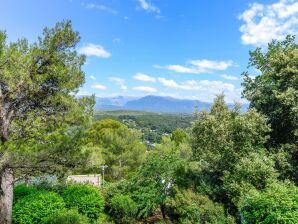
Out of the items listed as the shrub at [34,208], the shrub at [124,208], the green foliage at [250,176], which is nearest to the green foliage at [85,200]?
the shrub at [124,208]

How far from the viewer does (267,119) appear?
1461cm

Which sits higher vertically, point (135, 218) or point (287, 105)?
point (287, 105)

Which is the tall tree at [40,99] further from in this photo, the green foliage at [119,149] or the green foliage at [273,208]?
the green foliage at [119,149]

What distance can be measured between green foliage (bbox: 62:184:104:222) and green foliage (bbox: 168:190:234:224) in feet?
11.5

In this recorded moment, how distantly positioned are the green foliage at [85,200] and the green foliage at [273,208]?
24.9ft

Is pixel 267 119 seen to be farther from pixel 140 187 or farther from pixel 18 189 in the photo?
pixel 18 189

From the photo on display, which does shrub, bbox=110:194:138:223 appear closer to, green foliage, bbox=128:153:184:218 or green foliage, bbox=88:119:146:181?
green foliage, bbox=128:153:184:218

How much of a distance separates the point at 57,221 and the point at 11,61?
585cm

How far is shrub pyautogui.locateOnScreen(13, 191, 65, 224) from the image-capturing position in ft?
41.6

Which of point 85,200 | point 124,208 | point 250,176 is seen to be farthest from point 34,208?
point 250,176

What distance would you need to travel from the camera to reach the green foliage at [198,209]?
12227 mm

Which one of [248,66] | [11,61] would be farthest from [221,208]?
[11,61]

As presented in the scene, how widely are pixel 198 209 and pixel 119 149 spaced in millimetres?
23885

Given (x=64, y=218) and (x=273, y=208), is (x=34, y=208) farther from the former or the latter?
(x=273, y=208)
